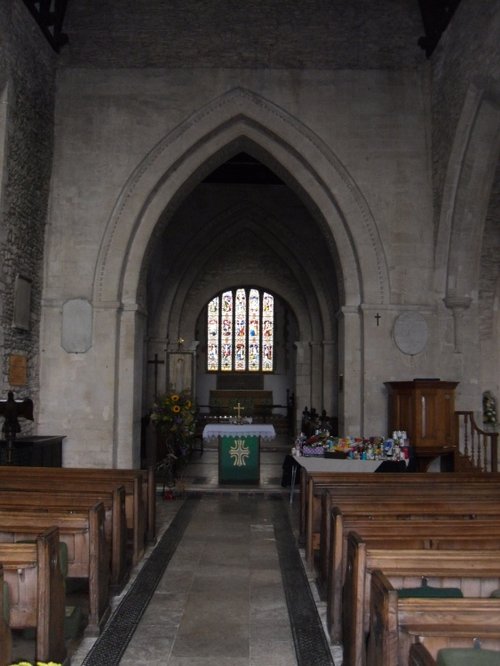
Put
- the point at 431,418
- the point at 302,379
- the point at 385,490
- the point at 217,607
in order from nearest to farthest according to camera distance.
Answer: the point at 217,607, the point at 385,490, the point at 431,418, the point at 302,379

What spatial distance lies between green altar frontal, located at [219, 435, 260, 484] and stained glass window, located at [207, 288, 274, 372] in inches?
462

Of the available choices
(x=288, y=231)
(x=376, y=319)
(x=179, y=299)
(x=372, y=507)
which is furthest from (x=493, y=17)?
(x=179, y=299)

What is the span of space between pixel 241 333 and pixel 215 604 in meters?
17.5

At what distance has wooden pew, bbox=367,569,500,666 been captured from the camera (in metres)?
2.25

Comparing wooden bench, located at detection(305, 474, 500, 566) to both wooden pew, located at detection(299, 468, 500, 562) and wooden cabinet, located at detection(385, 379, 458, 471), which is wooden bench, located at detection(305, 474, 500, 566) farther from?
wooden cabinet, located at detection(385, 379, 458, 471)

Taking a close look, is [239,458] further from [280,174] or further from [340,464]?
[280,174]

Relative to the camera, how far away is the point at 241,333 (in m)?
21.9

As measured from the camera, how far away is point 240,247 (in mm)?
17688

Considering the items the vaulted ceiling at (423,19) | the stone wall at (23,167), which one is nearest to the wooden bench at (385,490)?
the stone wall at (23,167)

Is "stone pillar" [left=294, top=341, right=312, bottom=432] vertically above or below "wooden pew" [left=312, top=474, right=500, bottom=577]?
above

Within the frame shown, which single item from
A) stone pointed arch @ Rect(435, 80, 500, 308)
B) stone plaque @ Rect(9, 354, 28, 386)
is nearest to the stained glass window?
stone pointed arch @ Rect(435, 80, 500, 308)

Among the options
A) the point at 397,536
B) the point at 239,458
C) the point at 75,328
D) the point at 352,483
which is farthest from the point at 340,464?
the point at 75,328

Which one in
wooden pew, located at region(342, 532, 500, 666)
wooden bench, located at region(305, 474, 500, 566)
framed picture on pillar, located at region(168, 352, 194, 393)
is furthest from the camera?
framed picture on pillar, located at region(168, 352, 194, 393)

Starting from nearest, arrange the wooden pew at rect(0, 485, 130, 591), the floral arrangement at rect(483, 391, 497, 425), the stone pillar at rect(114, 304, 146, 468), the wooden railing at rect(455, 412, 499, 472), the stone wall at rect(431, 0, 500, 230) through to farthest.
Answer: the wooden pew at rect(0, 485, 130, 591)
the stone wall at rect(431, 0, 500, 230)
the wooden railing at rect(455, 412, 499, 472)
the stone pillar at rect(114, 304, 146, 468)
the floral arrangement at rect(483, 391, 497, 425)
